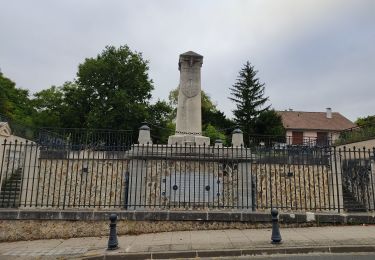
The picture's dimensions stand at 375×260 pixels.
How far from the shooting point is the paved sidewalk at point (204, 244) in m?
6.51

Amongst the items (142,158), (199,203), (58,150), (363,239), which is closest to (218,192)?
(199,203)

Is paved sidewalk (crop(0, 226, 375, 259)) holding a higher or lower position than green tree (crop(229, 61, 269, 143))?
lower

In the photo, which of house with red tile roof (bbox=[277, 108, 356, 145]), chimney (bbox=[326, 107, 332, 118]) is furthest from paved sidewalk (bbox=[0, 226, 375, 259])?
chimney (bbox=[326, 107, 332, 118])

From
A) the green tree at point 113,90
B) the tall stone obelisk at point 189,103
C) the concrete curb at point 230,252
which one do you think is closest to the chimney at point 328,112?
the green tree at point 113,90

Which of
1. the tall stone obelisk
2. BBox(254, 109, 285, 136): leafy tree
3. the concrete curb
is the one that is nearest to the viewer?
the concrete curb

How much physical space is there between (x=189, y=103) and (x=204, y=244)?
250 inches

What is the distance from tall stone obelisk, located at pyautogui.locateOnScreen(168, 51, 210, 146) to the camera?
11.9 metres

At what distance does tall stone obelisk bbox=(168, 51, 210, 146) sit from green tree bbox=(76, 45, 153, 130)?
68.6ft

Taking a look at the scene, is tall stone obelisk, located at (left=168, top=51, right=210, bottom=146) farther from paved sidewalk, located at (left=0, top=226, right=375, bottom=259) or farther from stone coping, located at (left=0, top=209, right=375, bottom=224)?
paved sidewalk, located at (left=0, top=226, right=375, bottom=259)

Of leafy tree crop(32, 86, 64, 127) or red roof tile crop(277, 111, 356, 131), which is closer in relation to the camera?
leafy tree crop(32, 86, 64, 127)

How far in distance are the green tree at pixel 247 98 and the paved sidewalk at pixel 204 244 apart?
28.6 metres

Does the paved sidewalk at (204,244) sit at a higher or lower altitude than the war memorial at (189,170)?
lower

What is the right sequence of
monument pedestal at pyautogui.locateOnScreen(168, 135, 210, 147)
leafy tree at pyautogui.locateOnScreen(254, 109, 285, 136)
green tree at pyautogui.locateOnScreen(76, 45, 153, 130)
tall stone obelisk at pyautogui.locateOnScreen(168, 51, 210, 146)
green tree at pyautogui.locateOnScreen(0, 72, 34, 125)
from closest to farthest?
monument pedestal at pyautogui.locateOnScreen(168, 135, 210, 147) → tall stone obelisk at pyautogui.locateOnScreen(168, 51, 210, 146) → green tree at pyautogui.locateOnScreen(76, 45, 153, 130) → leafy tree at pyautogui.locateOnScreen(254, 109, 285, 136) → green tree at pyautogui.locateOnScreen(0, 72, 34, 125)

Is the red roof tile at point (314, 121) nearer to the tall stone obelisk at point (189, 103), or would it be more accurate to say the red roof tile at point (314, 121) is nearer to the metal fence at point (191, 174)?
the metal fence at point (191, 174)
